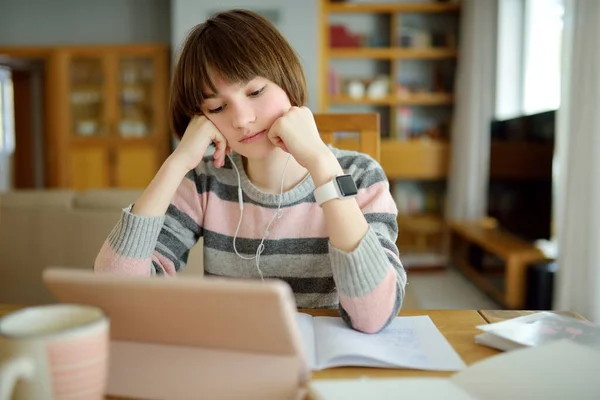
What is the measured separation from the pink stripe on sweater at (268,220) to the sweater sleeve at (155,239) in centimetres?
4

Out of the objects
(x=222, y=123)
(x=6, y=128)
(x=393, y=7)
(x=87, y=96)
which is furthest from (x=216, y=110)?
(x=6, y=128)

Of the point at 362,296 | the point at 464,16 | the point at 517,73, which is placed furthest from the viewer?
the point at 464,16

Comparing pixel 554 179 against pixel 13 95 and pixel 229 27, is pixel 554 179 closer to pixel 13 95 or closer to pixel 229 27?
pixel 229 27

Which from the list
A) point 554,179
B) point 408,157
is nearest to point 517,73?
point 408,157

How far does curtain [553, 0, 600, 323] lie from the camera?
209cm

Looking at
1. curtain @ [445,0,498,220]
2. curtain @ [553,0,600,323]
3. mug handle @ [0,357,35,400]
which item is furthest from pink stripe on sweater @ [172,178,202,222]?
curtain @ [445,0,498,220]

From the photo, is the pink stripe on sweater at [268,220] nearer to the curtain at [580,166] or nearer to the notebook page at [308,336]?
the notebook page at [308,336]

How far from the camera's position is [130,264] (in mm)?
827

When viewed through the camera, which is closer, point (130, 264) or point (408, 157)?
point (130, 264)

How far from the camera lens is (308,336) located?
0.67 m

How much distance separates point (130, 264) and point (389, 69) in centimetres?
420

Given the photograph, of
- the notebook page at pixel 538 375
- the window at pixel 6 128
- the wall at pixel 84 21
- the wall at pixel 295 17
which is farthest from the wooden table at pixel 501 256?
the window at pixel 6 128

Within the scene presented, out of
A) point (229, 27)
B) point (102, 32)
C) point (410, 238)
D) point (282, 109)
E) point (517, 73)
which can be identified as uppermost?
point (102, 32)

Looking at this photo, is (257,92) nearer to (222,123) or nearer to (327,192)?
(222,123)
